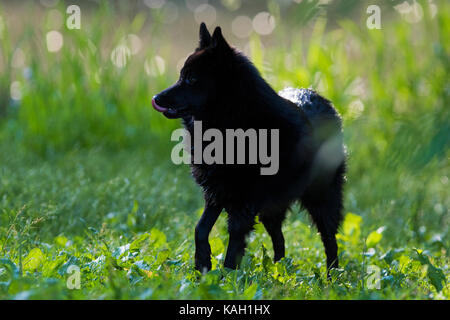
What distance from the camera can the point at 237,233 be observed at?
10.4ft

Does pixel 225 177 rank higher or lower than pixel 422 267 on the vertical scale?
higher

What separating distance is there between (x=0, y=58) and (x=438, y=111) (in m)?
6.20

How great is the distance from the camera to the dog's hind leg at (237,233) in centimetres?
315

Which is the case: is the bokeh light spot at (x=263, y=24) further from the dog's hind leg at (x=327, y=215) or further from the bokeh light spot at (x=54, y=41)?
the dog's hind leg at (x=327, y=215)

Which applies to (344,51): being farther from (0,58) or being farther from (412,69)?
(0,58)

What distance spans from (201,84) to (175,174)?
2.63 m

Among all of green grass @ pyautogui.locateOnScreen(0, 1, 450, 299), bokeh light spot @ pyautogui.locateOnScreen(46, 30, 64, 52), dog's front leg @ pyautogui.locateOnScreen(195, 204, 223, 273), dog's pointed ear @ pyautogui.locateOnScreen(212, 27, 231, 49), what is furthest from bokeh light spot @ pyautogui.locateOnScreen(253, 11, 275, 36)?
dog's front leg @ pyautogui.locateOnScreen(195, 204, 223, 273)

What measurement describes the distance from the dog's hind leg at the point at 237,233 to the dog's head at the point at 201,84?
0.63 metres

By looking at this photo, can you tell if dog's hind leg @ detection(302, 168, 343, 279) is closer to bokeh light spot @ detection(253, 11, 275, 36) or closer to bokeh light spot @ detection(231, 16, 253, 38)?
bokeh light spot @ detection(253, 11, 275, 36)

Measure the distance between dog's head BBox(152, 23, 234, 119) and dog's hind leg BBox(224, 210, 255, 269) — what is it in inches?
24.7

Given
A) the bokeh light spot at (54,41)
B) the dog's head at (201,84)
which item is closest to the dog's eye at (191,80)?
the dog's head at (201,84)

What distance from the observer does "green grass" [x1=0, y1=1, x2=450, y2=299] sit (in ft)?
8.89
